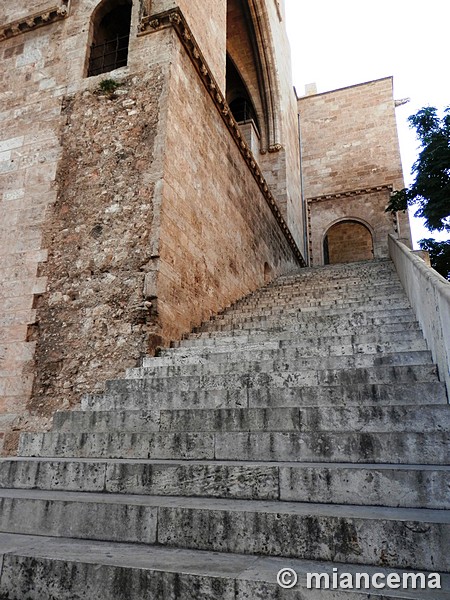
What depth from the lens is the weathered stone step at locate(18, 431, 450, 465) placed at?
2424 millimetres

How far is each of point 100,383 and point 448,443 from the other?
3.57m

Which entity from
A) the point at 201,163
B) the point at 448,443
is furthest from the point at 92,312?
the point at 448,443

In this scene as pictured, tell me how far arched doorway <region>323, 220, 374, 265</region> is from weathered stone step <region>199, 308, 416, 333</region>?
15.5 meters

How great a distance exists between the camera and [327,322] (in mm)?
5020

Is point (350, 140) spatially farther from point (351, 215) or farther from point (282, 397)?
point (282, 397)

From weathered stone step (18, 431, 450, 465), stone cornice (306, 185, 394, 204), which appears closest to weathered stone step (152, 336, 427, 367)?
weathered stone step (18, 431, 450, 465)

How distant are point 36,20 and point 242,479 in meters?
7.89

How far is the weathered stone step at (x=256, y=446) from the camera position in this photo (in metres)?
2.42

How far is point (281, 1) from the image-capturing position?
59.7 ft

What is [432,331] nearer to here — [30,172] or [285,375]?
[285,375]

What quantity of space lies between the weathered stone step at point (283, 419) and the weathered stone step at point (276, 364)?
79 cm

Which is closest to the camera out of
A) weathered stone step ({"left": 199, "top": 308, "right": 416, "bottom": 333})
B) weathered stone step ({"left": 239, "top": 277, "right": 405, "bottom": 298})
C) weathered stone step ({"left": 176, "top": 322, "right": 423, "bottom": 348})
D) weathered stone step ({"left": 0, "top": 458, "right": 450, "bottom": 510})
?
weathered stone step ({"left": 0, "top": 458, "right": 450, "bottom": 510})

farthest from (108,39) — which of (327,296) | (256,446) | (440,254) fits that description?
(440,254)

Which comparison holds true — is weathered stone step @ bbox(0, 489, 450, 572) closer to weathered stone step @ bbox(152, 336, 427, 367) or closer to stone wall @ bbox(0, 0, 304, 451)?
weathered stone step @ bbox(152, 336, 427, 367)
